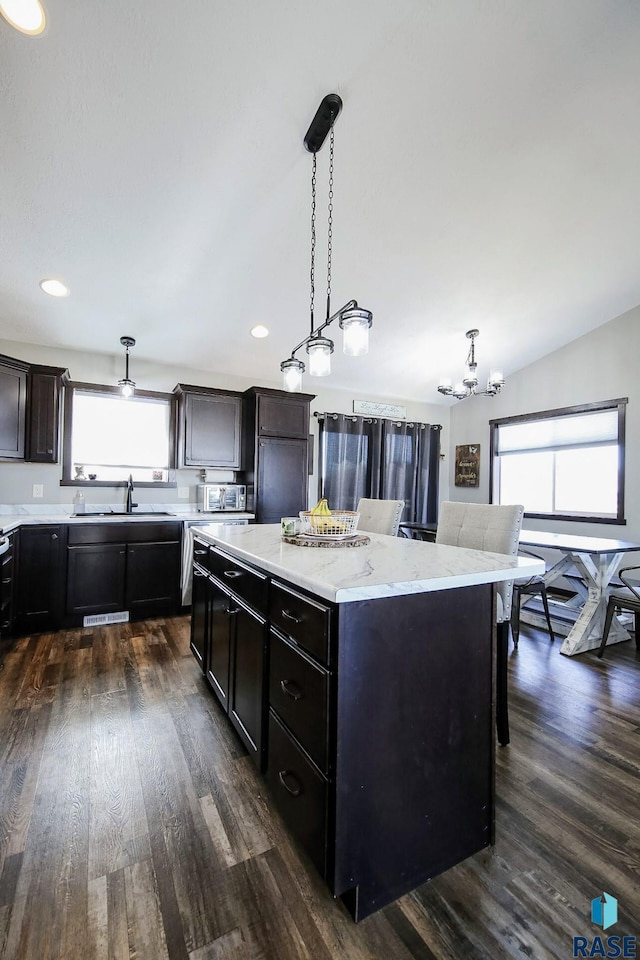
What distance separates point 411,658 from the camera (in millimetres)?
1170

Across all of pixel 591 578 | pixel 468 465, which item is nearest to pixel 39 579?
pixel 591 578

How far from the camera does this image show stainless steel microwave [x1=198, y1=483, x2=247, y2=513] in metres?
4.11

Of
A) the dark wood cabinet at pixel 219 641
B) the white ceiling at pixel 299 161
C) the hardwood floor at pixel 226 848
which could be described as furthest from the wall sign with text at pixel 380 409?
the hardwood floor at pixel 226 848

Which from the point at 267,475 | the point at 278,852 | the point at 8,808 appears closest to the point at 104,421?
the point at 267,475

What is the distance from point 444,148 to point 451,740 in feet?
9.48

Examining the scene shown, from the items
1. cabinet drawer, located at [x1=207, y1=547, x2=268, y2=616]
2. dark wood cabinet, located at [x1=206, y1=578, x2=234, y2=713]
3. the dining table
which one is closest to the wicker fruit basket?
cabinet drawer, located at [x1=207, y1=547, x2=268, y2=616]

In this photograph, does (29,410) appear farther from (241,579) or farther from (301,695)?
(301,695)

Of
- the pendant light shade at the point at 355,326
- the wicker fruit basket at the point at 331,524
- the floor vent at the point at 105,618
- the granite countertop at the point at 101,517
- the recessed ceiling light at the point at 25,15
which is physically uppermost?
the recessed ceiling light at the point at 25,15

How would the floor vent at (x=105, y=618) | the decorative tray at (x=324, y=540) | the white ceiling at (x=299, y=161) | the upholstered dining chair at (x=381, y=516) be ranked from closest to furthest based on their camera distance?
the white ceiling at (x=299, y=161) < the decorative tray at (x=324, y=540) < the upholstered dining chair at (x=381, y=516) < the floor vent at (x=105, y=618)

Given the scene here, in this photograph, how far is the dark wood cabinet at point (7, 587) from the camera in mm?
2649

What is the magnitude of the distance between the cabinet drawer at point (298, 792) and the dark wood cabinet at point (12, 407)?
10.1 feet

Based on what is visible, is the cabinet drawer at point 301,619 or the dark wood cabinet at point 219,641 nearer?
the cabinet drawer at point 301,619

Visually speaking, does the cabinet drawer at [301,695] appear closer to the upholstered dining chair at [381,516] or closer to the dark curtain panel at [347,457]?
the upholstered dining chair at [381,516]

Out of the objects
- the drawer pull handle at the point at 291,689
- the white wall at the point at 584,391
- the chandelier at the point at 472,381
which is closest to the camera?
the drawer pull handle at the point at 291,689
